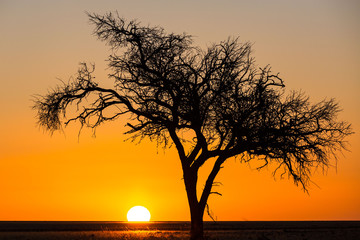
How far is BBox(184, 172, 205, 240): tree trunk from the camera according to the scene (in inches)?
944

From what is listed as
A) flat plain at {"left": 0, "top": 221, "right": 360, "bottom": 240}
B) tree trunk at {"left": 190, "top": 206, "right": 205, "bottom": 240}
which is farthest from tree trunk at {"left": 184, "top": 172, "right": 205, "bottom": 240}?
flat plain at {"left": 0, "top": 221, "right": 360, "bottom": 240}

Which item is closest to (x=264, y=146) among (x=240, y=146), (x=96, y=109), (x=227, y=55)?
(x=240, y=146)

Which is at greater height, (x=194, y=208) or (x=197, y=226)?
(x=194, y=208)

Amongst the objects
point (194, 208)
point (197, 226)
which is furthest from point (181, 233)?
point (194, 208)

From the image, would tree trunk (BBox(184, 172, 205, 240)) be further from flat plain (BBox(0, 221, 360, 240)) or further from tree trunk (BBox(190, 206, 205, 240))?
flat plain (BBox(0, 221, 360, 240))

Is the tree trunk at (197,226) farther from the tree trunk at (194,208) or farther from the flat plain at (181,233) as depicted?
the flat plain at (181,233)

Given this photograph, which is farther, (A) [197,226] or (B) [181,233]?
(B) [181,233]

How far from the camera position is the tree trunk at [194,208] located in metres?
Result: 24.0

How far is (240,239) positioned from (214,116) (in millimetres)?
7497

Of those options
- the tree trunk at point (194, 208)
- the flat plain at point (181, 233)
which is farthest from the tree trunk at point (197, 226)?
the flat plain at point (181, 233)

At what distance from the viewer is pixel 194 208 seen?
945 inches

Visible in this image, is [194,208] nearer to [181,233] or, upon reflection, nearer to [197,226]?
[197,226]

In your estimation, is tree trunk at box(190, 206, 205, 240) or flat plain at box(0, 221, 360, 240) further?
flat plain at box(0, 221, 360, 240)

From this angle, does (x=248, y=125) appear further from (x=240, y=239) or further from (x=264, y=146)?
(x=240, y=239)
